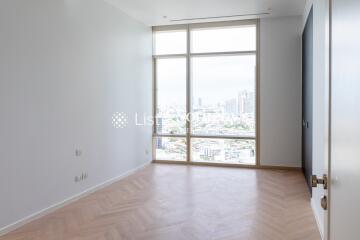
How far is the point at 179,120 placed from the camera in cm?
737

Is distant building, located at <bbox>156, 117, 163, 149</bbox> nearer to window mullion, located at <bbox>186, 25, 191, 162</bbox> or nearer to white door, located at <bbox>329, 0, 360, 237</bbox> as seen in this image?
window mullion, located at <bbox>186, 25, 191, 162</bbox>

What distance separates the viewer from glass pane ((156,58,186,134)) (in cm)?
734

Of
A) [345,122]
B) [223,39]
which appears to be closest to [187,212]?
[345,122]

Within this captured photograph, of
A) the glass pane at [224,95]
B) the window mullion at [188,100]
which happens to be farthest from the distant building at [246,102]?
the window mullion at [188,100]

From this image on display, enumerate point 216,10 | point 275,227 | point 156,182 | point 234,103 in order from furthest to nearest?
point 234,103 < point 216,10 < point 156,182 < point 275,227

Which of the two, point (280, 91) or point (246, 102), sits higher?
→ point (280, 91)

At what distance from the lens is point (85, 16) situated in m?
4.79

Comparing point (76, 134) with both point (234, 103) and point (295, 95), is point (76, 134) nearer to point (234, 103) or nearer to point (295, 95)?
point (234, 103)

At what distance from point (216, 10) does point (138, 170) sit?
363cm

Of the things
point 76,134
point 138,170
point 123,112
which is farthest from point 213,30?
point 76,134

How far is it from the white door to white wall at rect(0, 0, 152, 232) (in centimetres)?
331

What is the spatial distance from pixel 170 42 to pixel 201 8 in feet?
5.44

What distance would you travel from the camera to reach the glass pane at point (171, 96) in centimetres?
734

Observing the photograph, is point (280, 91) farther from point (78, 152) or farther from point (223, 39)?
point (78, 152)
